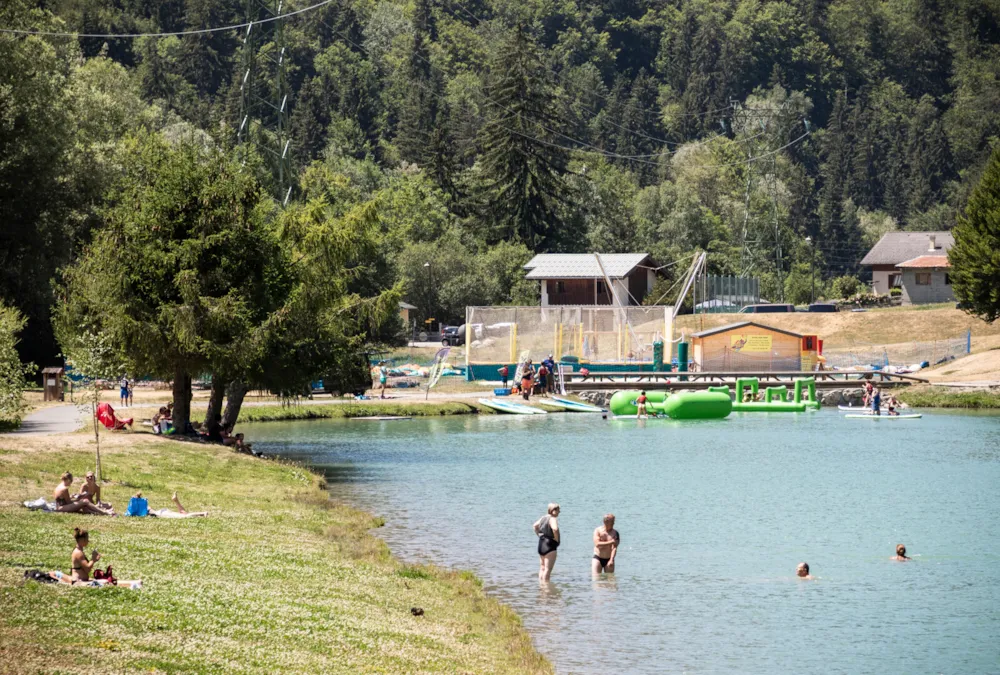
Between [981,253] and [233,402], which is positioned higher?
[981,253]

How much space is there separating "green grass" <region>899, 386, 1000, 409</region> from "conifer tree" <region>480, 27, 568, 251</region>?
66.5 metres

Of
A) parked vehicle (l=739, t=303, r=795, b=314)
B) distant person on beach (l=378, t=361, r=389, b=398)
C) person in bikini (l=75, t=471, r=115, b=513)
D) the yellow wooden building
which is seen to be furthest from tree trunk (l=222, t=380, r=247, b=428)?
parked vehicle (l=739, t=303, r=795, b=314)

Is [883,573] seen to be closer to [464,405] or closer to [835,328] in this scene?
[464,405]

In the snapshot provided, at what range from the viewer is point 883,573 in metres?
28.2

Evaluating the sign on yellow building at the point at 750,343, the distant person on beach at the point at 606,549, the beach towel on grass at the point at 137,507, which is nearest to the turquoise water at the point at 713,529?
the distant person on beach at the point at 606,549

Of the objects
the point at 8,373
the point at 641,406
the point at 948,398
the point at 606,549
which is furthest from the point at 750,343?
the point at 606,549

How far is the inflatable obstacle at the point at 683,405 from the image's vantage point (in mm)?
67438

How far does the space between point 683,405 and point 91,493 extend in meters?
44.0

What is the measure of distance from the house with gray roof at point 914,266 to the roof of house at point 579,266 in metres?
24.6

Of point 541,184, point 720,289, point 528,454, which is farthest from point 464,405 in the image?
point 541,184

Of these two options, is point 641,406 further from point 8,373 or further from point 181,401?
point 8,373

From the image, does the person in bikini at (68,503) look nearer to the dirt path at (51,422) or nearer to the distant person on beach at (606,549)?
the distant person on beach at (606,549)

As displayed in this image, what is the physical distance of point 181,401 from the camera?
4428 cm

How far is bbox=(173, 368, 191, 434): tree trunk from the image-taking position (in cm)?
4384
